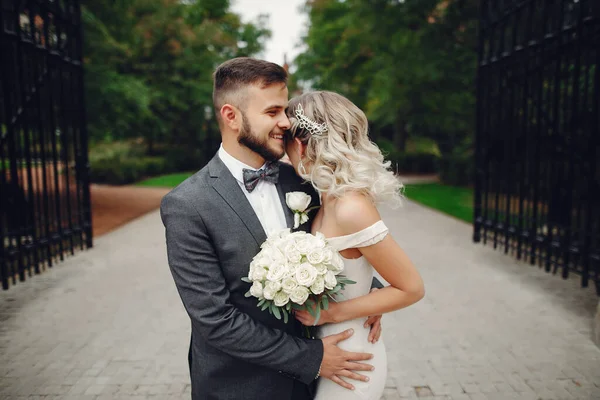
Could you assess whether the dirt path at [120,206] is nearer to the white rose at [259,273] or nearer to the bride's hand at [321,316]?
the bride's hand at [321,316]

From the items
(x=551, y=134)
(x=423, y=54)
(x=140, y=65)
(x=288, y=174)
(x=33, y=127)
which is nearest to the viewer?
(x=288, y=174)

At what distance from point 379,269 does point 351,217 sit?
10.6 inches

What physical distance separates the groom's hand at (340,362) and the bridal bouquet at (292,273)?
224 millimetres

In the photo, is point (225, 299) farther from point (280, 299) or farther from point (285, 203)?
point (285, 203)

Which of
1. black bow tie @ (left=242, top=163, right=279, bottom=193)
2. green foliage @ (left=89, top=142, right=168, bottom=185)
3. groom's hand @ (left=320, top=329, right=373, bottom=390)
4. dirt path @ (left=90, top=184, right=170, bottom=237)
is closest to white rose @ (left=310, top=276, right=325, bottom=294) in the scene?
groom's hand @ (left=320, top=329, right=373, bottom=390)

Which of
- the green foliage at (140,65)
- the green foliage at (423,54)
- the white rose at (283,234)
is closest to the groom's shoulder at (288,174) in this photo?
the white rose at (283,234)

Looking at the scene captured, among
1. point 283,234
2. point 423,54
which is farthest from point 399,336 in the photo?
point 423,54

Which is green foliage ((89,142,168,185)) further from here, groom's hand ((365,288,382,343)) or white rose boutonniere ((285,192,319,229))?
groom's hand ((365,288,382,343))

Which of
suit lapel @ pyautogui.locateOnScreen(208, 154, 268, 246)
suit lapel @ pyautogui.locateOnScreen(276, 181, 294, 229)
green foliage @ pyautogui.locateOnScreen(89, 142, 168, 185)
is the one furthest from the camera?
green foliage @ pyautogui.locateOnScreen(89, 142, 168, 185)

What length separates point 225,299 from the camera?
1.88m

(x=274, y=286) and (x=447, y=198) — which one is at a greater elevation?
(x=274, y=286)

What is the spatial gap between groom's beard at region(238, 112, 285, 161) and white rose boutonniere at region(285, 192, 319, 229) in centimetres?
20

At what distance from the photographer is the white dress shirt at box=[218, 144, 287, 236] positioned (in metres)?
2.17

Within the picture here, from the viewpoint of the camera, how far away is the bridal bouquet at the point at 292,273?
1793mm
